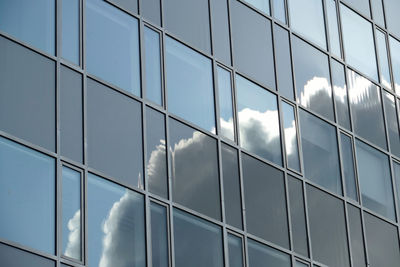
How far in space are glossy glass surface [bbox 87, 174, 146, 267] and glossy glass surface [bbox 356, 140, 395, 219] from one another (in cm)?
780

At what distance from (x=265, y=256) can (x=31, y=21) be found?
670 cm

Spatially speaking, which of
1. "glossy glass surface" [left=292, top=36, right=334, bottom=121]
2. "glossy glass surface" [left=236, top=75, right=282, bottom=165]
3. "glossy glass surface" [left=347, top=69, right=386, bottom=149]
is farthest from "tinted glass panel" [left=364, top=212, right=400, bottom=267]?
"glossy glass surface" [left=236, top=75, right=282, bottom=165]

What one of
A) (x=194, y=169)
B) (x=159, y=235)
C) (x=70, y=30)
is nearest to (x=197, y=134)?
(x=194, y=169)

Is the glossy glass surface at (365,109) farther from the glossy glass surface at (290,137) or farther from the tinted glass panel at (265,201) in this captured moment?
the tinted glass panel at (265,201)

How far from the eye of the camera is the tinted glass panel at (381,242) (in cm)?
2553

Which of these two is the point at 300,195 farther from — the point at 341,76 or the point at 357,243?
the point at 341,76

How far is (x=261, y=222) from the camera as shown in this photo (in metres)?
22.6

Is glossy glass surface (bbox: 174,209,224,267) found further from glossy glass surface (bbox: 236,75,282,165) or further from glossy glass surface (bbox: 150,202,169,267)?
→ glossy glass surface (bbox: 236,75,282,165)

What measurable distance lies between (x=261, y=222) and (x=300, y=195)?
1.71 metres

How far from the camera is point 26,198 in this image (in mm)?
17984

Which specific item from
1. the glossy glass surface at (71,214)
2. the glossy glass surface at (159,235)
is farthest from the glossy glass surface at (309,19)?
the glossy glass surface at (71,214)

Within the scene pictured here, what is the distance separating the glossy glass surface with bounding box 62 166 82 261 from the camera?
60.0ft

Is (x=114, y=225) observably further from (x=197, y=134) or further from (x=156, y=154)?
(x=197, y=134)

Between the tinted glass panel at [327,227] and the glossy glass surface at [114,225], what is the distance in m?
5.27
